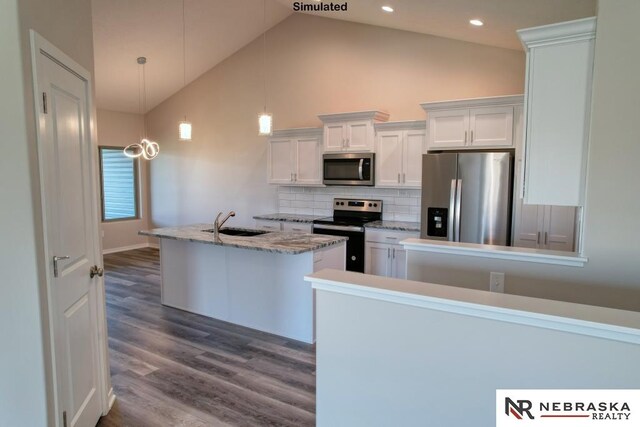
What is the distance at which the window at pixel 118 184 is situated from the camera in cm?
776

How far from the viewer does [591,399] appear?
1457mm

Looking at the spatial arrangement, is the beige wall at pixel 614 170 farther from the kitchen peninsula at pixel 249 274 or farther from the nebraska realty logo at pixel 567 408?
the kitchen peninsula at pixel 249 274

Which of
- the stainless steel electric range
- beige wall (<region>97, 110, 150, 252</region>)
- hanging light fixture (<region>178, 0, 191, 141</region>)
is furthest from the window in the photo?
the stainless steel electric range

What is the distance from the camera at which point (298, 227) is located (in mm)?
5895

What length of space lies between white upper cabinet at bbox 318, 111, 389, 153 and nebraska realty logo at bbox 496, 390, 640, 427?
4119 millimetres

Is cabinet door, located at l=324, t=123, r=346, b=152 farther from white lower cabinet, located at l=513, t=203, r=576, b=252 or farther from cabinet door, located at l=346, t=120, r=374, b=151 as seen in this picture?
white lower cabinet, located at l=513, t=203, r=576, b=252

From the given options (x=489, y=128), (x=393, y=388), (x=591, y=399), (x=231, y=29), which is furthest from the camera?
(x=231, y=29)

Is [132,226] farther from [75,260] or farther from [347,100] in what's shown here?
[75,260]

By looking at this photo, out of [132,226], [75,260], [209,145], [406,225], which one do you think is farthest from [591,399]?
[132,226]

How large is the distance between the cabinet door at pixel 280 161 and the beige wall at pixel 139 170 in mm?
3383

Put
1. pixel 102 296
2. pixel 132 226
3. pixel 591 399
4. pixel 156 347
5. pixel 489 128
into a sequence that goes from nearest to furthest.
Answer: pixel 591 399 < pixel 102 296 < pixel 156 347 < pixel 489 128 < pixel 132 226

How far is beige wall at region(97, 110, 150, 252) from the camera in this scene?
7.61 metres

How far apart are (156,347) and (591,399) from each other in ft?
10.9

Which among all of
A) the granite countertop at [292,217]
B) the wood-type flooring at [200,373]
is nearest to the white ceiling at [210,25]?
the granite countertop at [292,217]
